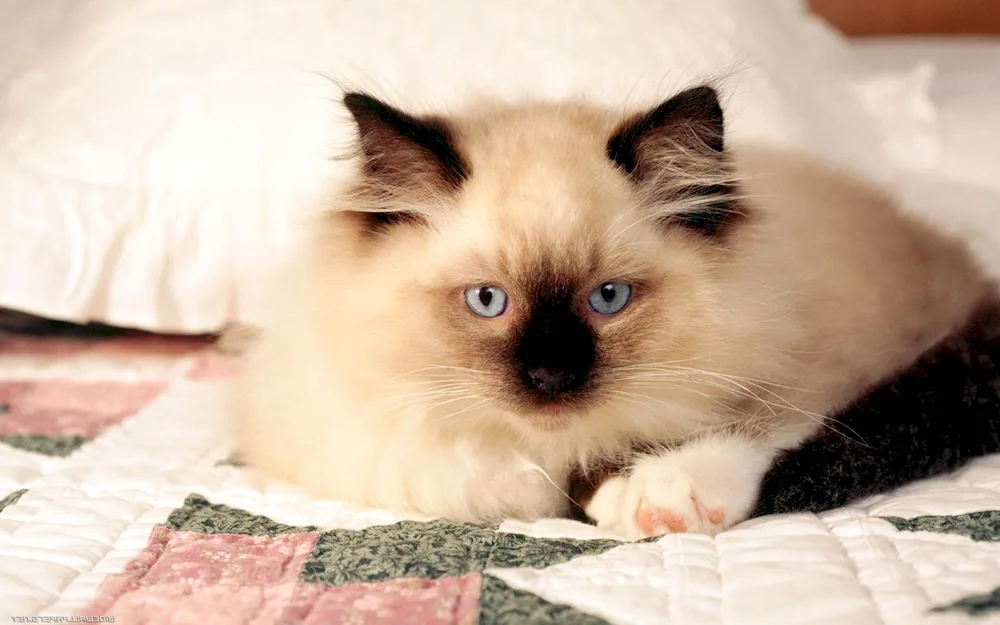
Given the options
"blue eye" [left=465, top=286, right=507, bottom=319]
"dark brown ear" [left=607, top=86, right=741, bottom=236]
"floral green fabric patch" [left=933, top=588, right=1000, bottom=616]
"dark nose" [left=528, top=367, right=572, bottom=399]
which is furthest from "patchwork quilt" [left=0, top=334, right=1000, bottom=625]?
"dark brown ear" [left=607, top=86, right=741, bottom=236]

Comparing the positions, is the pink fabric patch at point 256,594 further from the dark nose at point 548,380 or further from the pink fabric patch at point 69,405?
the pink fabric patch at point 69,405

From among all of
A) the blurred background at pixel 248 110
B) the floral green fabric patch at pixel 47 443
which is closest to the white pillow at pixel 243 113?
the blurred background at pixel 248 110

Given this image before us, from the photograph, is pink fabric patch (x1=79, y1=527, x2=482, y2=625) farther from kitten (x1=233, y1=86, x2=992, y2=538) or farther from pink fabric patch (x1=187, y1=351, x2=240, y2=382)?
pink fabric patch (x1=187, y1=351, x2=240, y2=382)

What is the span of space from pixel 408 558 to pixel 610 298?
0.44 meters

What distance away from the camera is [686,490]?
1134mm

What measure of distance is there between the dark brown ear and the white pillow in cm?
63

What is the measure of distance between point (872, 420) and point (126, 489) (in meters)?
1.10

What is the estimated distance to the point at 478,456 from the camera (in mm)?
1265

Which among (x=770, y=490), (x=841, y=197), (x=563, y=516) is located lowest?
(x=563, y=516)

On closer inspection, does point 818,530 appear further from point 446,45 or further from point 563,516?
point 446,45

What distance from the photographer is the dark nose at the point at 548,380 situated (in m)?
1.12

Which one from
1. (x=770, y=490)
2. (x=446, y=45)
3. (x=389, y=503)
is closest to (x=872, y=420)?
(x=770, y=490)

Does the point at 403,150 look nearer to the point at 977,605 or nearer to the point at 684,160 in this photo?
the point at 684,160

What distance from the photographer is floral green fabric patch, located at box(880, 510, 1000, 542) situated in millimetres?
1029
